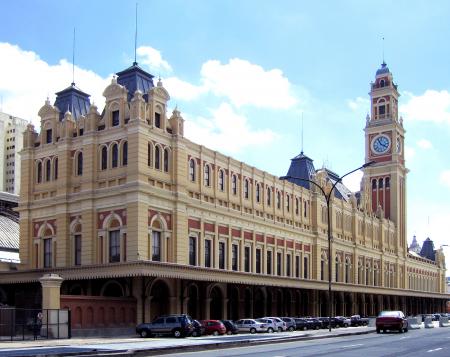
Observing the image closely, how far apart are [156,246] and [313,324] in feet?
56.9

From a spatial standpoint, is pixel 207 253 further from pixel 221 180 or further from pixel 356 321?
pixel 356 321

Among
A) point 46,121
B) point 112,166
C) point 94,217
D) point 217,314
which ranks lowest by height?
point 217,314

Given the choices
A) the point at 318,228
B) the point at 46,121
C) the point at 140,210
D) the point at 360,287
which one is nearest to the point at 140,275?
the point at 140,210

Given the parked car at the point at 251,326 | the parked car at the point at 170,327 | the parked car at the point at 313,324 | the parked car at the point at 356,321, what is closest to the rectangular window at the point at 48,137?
the parked car at the point at 170,327

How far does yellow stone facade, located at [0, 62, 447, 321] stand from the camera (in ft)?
167

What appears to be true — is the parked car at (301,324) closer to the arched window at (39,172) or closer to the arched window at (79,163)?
the arched window at (79,163)

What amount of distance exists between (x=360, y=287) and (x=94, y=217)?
37063 millimetres

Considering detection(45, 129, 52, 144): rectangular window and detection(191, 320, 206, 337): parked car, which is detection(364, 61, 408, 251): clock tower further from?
detection(191, 320, 206, 337): parked car

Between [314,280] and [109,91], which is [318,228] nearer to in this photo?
[314,280]

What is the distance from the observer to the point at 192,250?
56.1 metres

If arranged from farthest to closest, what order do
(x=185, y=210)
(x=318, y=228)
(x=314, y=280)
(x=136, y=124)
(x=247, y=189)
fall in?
(x=318, y=228) < (x=314, y=280) < (x=247, y=189) < (x=185, y=210) < (x=136, y=124)

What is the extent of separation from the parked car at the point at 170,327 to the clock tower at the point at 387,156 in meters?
61.7

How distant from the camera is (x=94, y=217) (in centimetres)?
5347

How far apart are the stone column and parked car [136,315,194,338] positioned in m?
5.13
